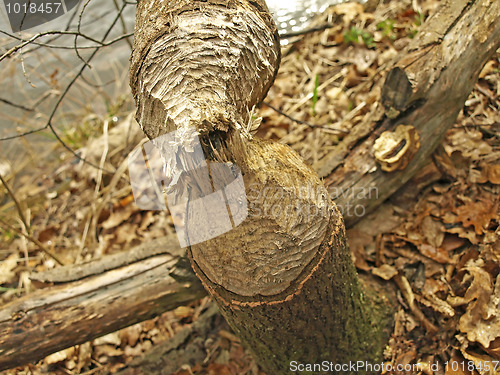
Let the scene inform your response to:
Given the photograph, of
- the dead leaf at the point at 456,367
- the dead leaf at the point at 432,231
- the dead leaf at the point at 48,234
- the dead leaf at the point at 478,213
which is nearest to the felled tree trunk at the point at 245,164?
the dead leaf at the point at 456,367

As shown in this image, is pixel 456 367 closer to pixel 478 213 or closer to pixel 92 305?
pixel 478 213

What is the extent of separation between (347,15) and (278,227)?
3.00 metres

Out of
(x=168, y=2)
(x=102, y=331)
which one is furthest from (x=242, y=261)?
(x=102, y=331)

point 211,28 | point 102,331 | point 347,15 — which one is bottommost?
point 102,331

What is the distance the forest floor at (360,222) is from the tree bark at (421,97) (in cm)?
22

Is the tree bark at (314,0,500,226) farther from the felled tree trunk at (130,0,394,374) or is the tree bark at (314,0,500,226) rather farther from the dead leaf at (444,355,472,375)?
the dead leaf at (444,355,472,375)

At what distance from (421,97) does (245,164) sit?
1.20m

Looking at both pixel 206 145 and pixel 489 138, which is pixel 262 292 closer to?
pixel 206 145

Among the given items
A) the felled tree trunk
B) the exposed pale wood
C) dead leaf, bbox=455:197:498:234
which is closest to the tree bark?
dead leaf, bbox=455:197:498:234

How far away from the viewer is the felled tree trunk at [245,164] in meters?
1.15

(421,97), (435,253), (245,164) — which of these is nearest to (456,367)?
(435,253)

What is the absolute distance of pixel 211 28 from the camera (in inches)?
51.1

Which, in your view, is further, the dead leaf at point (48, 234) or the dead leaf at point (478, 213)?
the dead leaf at point (48, 234)

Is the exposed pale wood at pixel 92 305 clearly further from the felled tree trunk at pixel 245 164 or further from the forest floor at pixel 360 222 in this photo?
the felled tree trunk at pixel 245 164
